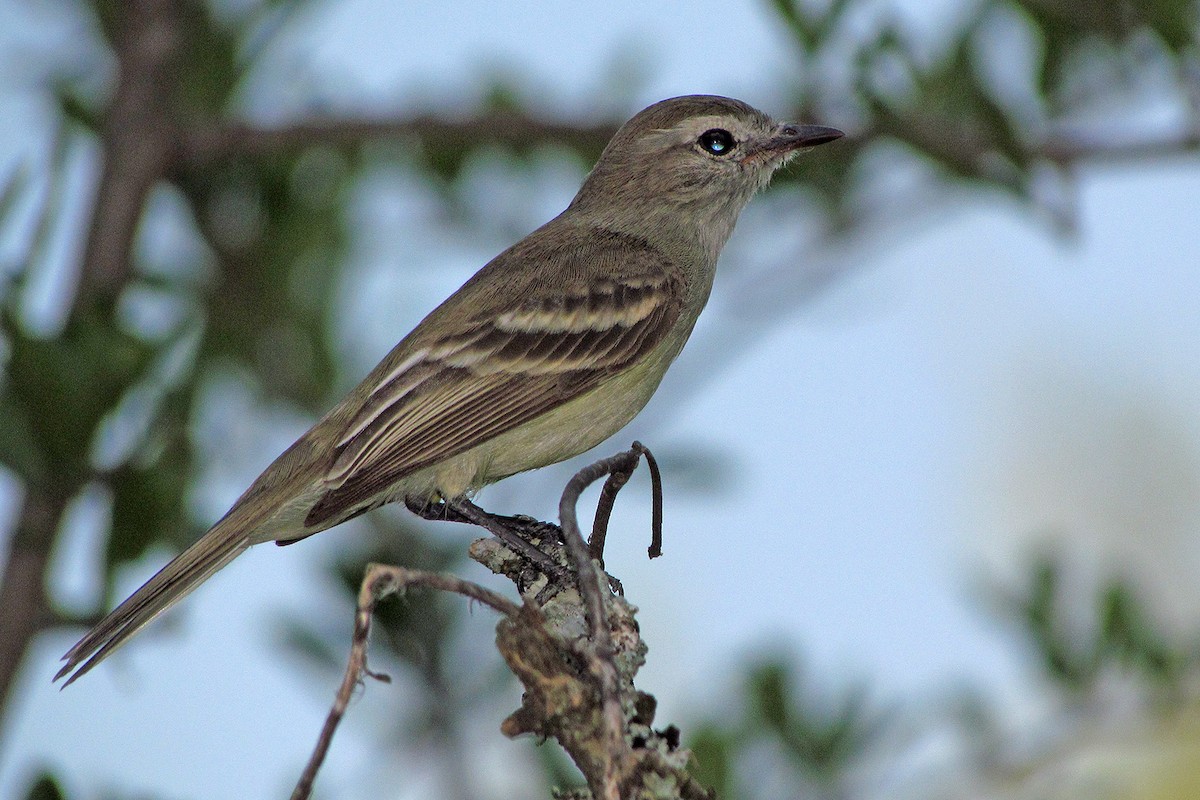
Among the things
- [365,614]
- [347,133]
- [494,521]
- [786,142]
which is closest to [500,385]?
[494,521]

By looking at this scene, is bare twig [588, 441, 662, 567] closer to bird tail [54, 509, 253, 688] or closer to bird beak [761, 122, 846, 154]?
bird tail [54, 509, 253, 688]

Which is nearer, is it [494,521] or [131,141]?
[494,521]

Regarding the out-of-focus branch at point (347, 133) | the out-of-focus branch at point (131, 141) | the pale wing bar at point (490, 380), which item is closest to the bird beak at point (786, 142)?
the pale wing bar at point (490, 380)

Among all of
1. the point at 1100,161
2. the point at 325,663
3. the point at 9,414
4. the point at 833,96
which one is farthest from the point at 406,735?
the point at 1100,161

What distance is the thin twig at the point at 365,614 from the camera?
1801 millimetres

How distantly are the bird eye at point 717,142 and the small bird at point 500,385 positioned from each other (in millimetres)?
137

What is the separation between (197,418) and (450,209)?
1.46m

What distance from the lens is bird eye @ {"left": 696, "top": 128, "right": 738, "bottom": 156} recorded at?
584 centimetres

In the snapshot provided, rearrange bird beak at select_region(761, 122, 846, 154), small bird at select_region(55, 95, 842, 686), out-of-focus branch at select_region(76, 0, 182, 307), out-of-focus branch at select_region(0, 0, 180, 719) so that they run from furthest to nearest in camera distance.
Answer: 1. bird beak at select_region(761, 122, 846, 154)
2. out-of-focus branch at select_region(76, 0, 182, 307)
3. small bird at select_region(55, 95, 842, 686)
4. out-of-focus branch at select_region(0, 0, 180, 719)

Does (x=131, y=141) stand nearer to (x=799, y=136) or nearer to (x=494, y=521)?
(x=494, y=521)

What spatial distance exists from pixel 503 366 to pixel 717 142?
5.74ft

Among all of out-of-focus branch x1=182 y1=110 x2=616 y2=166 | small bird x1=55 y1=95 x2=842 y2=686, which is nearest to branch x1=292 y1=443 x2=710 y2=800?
small bird x1=55 y1=95 x2=842 y2=686

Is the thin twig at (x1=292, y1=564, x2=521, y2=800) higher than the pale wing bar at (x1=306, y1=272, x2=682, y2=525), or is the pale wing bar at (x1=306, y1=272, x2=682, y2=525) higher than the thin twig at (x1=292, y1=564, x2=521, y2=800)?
the pale wing bar at (x1=306, y1=272, x2=682, y2=525)

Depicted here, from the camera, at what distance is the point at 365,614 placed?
Answer: 73.8 inches
